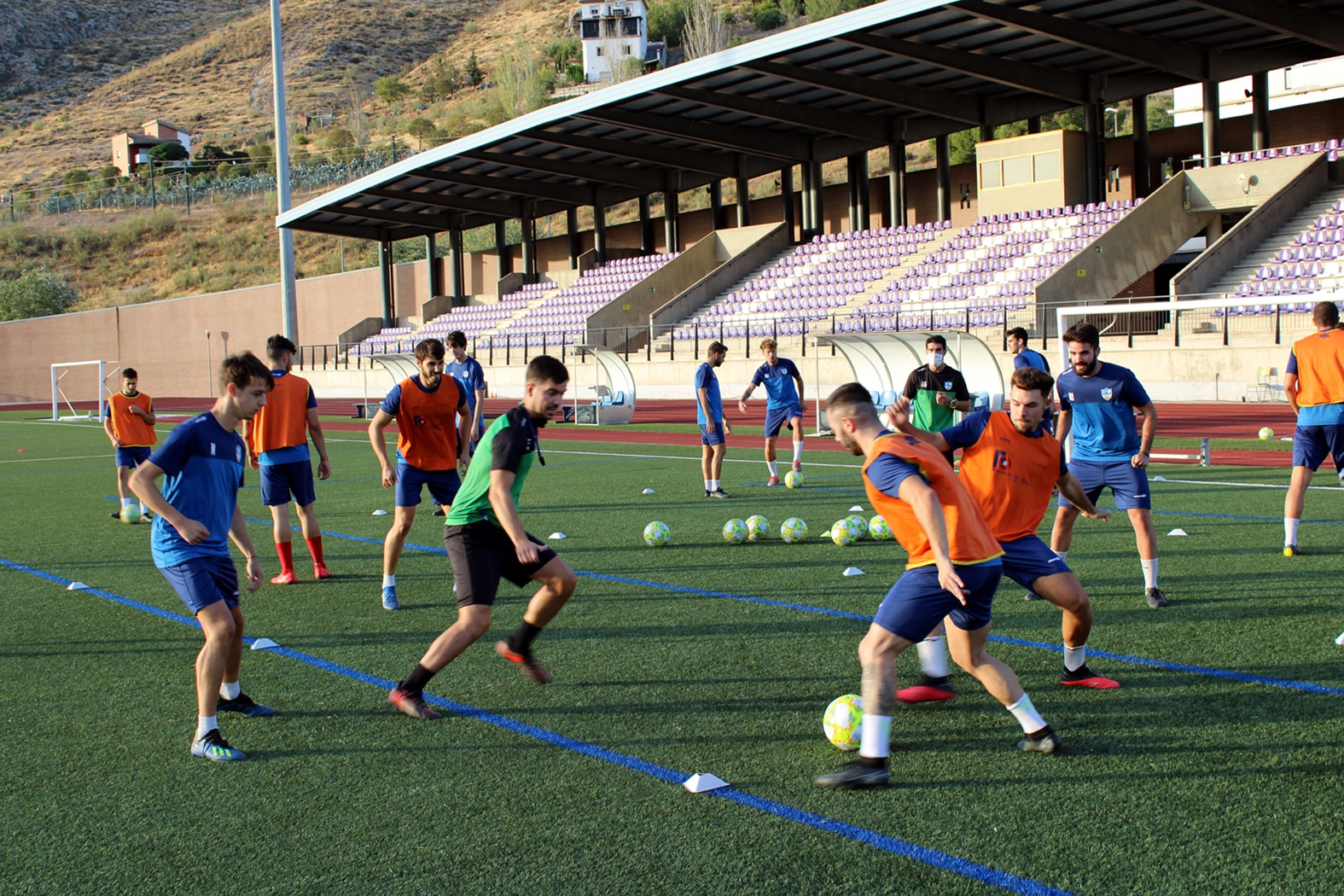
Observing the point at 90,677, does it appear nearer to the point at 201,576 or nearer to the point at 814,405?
the point at 201,576

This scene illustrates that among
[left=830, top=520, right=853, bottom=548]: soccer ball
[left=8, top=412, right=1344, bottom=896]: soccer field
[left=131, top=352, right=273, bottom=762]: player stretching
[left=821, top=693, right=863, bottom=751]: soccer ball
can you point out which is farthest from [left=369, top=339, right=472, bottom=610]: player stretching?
[left=821, top=693, right=863, bottom=751]: soccer ball

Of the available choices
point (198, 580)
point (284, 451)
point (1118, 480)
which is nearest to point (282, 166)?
point (284, 451)

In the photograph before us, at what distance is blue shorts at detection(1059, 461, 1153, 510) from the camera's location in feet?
24.1

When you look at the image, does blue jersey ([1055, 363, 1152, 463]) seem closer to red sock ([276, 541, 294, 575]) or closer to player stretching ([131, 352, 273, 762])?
player stretching ([131, 352, 273, 762])

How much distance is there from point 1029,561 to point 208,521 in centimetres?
379

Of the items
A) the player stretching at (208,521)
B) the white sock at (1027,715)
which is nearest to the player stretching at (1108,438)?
the white sock at (1027,715)

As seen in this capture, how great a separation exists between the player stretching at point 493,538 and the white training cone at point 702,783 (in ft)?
4.23

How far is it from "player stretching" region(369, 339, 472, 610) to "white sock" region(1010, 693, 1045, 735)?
15.4ft

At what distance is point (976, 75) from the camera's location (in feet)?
101

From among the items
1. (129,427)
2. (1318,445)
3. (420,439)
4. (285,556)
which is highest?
(129,427)

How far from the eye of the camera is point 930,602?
4.42 meters

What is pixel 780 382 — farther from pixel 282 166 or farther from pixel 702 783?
pixel 282 166

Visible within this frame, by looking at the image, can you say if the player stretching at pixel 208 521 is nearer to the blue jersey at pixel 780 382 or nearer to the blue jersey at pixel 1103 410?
the blue jersey at pixel 1103 410

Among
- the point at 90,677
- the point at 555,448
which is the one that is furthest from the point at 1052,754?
the point at 555,448
